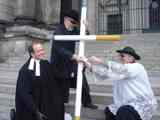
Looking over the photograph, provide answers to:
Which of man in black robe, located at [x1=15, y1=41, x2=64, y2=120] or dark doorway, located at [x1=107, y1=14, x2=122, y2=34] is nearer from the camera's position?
man in black robe, located at [x1=15, y1=41, x2=64, y2=120]

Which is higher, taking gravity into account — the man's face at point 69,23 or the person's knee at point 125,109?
the man's face at point 69,23

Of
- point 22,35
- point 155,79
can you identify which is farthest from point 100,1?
point 155,79

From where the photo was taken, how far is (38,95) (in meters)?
3.91

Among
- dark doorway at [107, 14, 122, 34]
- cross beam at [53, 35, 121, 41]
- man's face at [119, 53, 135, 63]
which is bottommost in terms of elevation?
man's face at [119, 53, 135, 63]

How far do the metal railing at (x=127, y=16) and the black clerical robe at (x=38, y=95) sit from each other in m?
10.4

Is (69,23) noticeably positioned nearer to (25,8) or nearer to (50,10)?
(25,8)

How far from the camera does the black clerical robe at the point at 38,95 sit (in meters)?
3.80

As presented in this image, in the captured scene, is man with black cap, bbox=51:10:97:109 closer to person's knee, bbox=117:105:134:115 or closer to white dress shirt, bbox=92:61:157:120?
white dress shirt, bbox=92:61:157:120

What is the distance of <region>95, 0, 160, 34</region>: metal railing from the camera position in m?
14.2

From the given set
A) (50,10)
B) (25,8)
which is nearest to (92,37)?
(25,8)

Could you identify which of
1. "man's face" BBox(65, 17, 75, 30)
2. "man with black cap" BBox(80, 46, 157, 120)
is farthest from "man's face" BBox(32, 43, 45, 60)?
"man with black cap" BBox(80, 46, 157, 120)

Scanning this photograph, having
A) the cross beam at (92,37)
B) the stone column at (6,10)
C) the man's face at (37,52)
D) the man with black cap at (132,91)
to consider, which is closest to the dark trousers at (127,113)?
the man with black cap at (132,91)

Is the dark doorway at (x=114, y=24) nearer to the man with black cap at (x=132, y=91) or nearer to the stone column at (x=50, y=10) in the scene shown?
the stone column at (x=50, y=10)

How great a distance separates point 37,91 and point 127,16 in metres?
11.3
